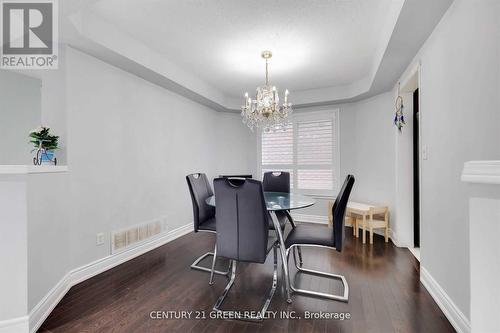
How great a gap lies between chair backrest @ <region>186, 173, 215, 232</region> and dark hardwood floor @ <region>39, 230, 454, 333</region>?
572 millimetres

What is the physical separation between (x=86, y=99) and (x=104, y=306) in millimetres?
1959

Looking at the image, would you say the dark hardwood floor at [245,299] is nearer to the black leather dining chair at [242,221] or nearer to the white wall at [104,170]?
the black leather dining chair at [242,221]

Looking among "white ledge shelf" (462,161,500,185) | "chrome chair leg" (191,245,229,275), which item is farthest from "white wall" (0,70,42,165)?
"white ledge shelf" (462,161,500,185)

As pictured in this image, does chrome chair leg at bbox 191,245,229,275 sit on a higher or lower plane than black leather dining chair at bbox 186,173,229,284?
lower

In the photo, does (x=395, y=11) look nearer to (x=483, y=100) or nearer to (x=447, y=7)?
(x=447, y=7)

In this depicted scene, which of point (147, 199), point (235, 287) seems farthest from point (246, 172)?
point (235, 287)

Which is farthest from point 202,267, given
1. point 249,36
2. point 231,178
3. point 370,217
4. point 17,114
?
point 17,114

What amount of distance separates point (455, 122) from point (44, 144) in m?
3.30

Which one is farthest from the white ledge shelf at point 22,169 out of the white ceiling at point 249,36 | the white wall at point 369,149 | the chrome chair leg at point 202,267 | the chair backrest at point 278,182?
the white wall at point 369,149

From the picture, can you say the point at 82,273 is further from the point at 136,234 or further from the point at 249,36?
the point at 249,36

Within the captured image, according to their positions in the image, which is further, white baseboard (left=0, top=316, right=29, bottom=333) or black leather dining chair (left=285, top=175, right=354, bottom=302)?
black leather dining chair (left=285, top=175, right=354, bottom=302)

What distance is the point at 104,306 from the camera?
192 cm

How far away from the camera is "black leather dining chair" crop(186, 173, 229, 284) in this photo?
254 centimetres

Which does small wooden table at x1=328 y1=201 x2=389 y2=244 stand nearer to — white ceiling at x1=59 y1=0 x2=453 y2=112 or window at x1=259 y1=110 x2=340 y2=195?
window at x1=259 y1=110 x2=340 y2=195
